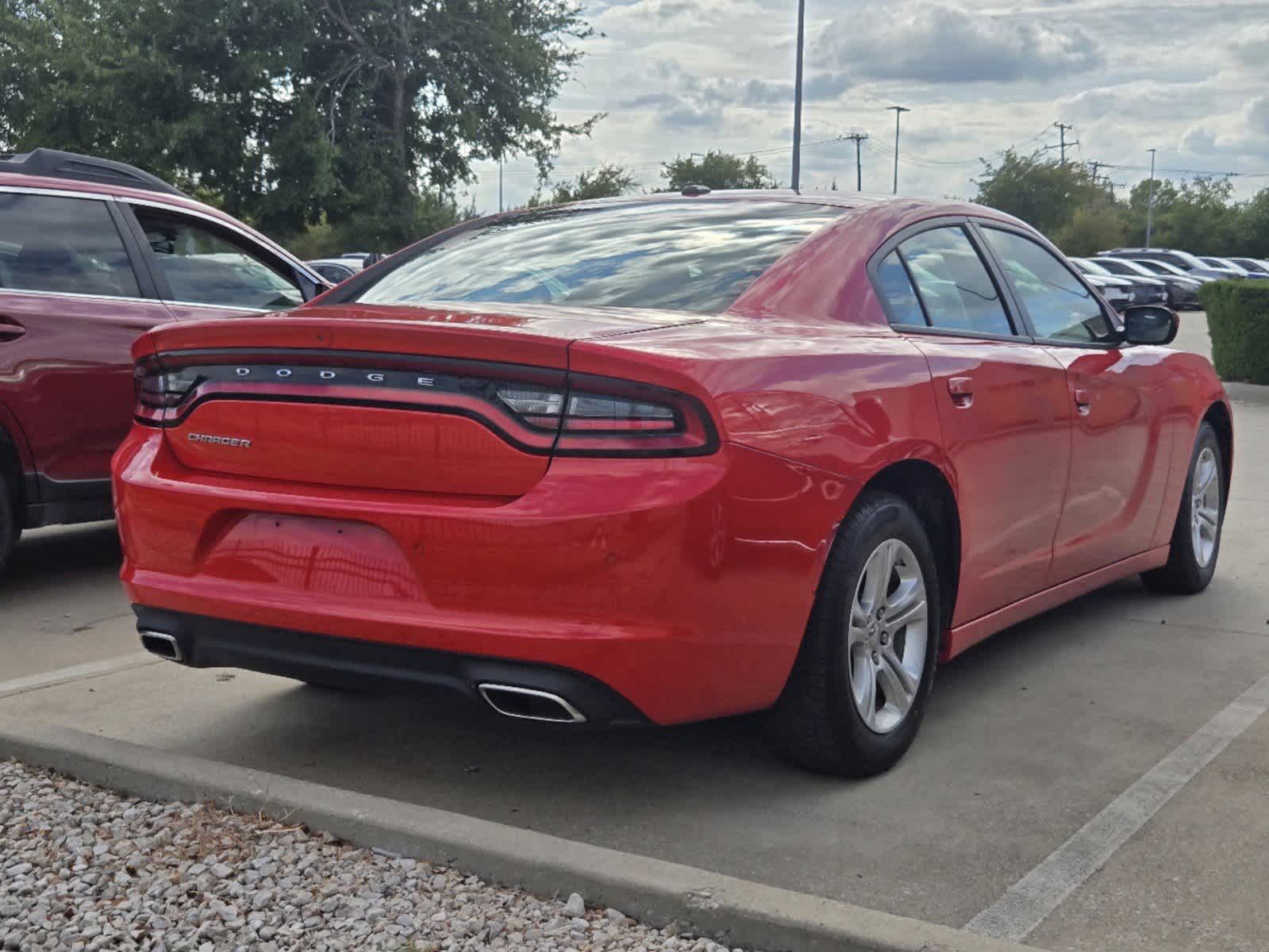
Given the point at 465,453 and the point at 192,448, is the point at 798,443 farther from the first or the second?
the point at 192,448

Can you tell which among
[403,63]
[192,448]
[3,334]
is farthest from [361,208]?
[192,448]

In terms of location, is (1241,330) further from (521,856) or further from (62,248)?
(521,856)

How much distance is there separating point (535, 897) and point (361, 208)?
32.3 m

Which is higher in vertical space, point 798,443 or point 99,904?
point 798,443

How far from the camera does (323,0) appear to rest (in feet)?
108

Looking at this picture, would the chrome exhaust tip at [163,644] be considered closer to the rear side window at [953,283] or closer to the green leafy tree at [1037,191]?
the rear side window at [953,283]

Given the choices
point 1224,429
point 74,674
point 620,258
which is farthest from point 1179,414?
point 74,674

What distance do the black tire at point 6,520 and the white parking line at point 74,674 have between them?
4.01ft

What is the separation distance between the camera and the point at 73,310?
21.0 ft

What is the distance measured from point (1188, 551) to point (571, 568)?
3.67 metres

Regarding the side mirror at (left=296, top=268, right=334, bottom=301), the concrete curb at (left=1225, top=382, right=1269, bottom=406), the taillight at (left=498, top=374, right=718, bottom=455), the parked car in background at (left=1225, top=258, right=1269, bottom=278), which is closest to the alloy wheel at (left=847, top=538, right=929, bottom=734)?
the taillight at (left=498, top=374, right=718, bottom=455)

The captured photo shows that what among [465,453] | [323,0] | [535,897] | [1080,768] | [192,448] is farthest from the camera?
[323,0]

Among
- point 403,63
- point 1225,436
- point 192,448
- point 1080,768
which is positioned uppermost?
point 403,63

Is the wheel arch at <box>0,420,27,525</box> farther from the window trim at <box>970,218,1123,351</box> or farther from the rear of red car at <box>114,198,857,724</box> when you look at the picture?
the window trim at <box>970,218,1123,351</box>
